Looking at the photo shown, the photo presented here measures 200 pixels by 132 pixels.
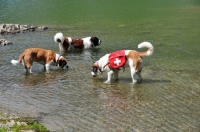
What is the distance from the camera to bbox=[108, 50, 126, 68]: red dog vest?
41.6ft

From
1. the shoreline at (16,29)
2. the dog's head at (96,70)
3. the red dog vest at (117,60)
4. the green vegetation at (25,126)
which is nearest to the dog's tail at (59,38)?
the dog's head at (96,70)

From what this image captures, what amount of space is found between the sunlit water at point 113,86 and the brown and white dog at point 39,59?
313mm

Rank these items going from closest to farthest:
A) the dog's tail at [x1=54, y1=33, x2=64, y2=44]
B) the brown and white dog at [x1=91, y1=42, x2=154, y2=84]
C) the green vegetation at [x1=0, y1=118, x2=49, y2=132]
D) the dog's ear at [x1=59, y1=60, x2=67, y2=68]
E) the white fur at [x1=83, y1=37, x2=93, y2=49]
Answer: the green vegetation at [x1=0, y1=118, x2=49, y2=132] < the brown and white dog at [x1=91, y1=42, x2=154, y2=84] < the dog's ear at [x1=59, y1=60, x2=67, y2=68] < the dog's tail at [x1=54, y1=33, x2=64, y2=44] < the white fur at [x1=83, y1=37, x2=93, y2=49]

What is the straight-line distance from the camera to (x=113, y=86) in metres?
12.7

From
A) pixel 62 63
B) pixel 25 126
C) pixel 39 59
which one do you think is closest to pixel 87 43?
pixel 62 63

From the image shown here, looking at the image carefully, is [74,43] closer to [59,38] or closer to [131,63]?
[59,38]

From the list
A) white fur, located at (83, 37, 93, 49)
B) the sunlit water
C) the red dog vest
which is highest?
the red dog vest

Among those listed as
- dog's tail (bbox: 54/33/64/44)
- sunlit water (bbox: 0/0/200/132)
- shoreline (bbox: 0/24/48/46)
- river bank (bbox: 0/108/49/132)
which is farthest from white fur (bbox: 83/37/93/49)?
river bank (bbox: 0/108/49/132)

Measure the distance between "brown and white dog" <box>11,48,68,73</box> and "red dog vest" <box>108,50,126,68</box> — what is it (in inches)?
97.6

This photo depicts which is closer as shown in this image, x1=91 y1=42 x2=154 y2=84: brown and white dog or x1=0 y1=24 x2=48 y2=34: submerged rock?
x1=91 y1=42 x2=154 y2=84: brown and white dog

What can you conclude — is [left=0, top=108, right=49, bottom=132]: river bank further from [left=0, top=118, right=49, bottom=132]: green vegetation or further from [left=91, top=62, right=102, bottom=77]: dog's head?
[left=91, top=62, right=102, bottom=77]: dog's head

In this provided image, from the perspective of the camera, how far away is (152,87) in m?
12.3

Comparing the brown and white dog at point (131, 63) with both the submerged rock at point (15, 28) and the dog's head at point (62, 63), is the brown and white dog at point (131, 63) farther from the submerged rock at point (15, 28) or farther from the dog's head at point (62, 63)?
the submerged rock at point (15, 28)

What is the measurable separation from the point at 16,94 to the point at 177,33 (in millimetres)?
12261
